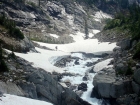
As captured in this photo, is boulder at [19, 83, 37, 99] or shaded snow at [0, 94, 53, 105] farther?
boulder at [19, 83, 37, 99]

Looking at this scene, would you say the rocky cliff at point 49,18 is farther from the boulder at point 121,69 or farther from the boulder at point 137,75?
the boulder at point 137,75

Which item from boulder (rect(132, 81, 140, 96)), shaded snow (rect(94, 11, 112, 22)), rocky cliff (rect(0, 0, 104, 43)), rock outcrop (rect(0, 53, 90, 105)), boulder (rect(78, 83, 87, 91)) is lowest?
rock outcrop (rect(0, 53, 90, 105))

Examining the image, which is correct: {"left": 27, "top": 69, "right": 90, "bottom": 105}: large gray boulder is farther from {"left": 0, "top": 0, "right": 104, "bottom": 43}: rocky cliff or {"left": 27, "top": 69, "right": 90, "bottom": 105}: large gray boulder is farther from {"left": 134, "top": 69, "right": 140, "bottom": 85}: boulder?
{"left": 0, "top": 0, "right": 104, "bottom": 43}: rocky cliff

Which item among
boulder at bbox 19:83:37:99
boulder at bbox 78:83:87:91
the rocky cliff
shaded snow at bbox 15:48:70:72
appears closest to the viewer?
boulder at bbox 19:83:37:99

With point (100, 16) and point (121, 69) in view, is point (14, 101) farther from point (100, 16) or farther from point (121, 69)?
point (100, 16)

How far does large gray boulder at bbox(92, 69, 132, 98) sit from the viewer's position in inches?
1282

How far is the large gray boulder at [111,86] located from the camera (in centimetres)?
3258

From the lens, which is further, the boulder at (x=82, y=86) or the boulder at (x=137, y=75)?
the boulder at (x=82, y=86)

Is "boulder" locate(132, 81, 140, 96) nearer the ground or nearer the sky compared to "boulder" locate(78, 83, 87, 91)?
nearer the sky

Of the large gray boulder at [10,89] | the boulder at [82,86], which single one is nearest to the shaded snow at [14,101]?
the large gray boulder at [10,89]

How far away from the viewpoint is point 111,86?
33094mm

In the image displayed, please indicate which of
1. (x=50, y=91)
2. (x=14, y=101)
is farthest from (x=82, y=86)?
(x=14, y=101)

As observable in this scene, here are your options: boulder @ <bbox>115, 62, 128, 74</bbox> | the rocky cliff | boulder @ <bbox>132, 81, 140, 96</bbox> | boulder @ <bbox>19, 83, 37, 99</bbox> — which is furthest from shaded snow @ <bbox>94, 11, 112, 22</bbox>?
boulder @ <bbox>19, 83, 37, 99</bbox>

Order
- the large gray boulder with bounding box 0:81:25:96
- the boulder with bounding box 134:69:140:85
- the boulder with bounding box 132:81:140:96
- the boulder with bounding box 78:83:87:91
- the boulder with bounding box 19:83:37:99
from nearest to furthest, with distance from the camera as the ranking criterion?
1. the large gray boulder with bounding box 0:81:25:96
2. the boulder with bounding box 19:83:37:99
3. the boulder with bounding box 132:81:140:96
4. the boulder with bounding box 134:69:140:85
5. the boulder with bounding box 78:83:87:91
